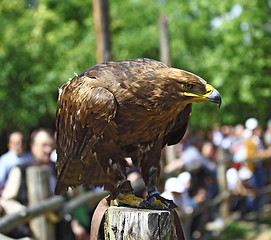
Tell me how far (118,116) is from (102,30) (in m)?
4.18

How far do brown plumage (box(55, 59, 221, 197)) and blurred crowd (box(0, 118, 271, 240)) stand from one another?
1749mm

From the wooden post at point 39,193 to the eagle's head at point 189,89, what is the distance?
2.62 metres

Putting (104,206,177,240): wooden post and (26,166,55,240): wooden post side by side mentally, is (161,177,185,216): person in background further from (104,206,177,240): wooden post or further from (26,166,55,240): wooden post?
(104,206,177,240): wooden post

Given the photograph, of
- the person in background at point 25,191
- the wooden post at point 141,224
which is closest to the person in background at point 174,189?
the person in background at point 25,191

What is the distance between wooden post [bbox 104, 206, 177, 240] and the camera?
5.51 feet

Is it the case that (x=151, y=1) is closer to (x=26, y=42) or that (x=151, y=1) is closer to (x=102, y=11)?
(x=26, y=42)

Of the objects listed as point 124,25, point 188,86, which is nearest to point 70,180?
point 188,86

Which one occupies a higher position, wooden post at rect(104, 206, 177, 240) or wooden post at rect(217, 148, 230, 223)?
wooden post at rect(104, 206, 177, 240)

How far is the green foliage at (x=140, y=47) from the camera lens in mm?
10828

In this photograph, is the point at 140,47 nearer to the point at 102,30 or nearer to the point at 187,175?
the point at 102,30

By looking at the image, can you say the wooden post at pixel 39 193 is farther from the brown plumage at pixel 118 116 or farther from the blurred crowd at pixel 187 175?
the brown plumage at pixel 118 116

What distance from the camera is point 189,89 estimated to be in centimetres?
173

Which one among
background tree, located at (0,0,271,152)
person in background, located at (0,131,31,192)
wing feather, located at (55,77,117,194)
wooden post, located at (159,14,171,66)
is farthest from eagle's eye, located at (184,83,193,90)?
background tree, located at (0,0,271,152)

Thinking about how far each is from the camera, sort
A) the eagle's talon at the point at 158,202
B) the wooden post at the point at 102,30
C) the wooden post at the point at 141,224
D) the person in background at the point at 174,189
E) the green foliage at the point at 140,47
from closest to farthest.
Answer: the wooden post at the point at 141,224, the eagle's talon at the point at 158,202, the person in background at the point at 174,189, the wooden post at the point at 102,30, the green foliage at the point at 140,47
